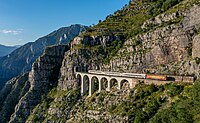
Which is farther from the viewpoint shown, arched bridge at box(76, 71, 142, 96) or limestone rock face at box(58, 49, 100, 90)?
limestone rock face at box(58, 49, 100, 90)

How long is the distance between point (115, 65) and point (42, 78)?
41274 millimetres

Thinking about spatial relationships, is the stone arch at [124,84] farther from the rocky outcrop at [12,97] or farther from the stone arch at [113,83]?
the rocky outcrop at [12,97]

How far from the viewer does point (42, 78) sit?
142250 millimetres

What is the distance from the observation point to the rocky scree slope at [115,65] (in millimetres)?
86188

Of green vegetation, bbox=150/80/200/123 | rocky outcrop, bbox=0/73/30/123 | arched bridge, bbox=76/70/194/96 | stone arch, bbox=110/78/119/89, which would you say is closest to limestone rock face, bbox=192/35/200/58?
A: arched bridge, bbox=76/70/194/96

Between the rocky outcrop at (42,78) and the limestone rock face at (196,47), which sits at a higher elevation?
the limestone rock face at (196,47)

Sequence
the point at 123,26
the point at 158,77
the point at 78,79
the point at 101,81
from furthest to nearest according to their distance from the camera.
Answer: the point at 123,26 < the point at 78,79 < the point at 101,81 < the point at 158,77

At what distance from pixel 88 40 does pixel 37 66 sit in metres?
27.6

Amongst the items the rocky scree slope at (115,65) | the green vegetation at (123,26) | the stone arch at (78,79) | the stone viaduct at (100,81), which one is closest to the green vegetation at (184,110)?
the rocky scree slope at (115,65)

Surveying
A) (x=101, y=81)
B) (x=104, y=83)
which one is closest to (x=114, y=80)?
(x=101, y=81)

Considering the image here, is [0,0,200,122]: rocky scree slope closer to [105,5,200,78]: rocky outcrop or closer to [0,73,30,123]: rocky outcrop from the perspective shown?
→ [105,5,200,78]: rocky outcrop

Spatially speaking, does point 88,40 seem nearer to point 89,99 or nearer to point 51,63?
point 51,63

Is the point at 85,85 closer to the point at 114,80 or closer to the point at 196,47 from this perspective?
the point at 114,80

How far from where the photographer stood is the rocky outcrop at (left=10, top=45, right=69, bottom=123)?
13912 cm
